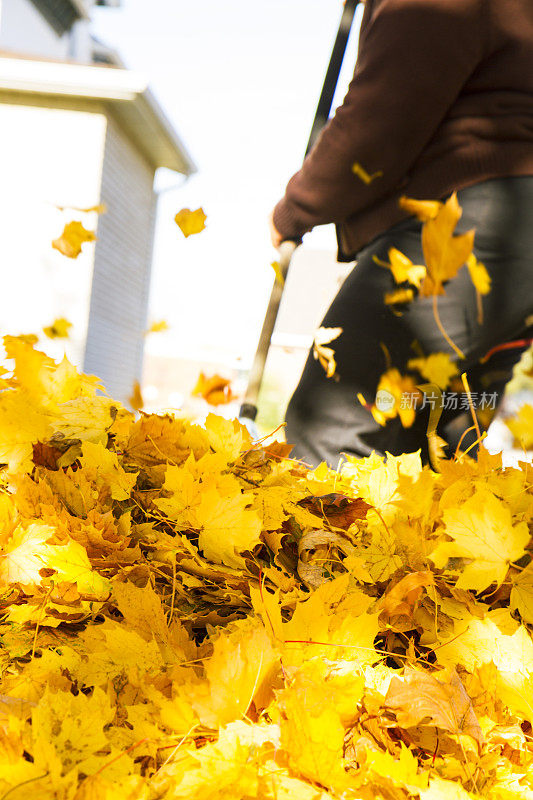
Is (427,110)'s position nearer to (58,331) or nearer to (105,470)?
(105,470)

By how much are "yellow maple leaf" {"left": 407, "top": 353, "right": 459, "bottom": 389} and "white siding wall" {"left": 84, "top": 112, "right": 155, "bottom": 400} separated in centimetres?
609

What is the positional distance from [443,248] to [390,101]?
1.19 feet

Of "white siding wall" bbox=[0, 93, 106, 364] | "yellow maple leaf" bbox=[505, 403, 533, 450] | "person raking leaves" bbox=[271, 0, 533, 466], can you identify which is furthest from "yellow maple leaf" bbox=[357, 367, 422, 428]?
"white siding wall" bbox=[0, 93, 106, 364]

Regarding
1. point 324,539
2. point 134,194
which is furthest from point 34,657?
point 134,194

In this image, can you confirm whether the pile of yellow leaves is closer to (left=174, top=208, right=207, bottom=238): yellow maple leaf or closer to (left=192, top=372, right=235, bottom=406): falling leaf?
(left=174, top=208, right=207, bottom=238): yellow maple leaf

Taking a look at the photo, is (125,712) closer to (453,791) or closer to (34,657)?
(34,657)

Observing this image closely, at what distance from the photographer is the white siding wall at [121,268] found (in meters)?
7.53

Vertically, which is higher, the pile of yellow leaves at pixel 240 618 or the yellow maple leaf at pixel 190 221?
A: the yellow maple leaf at pixel 190 221

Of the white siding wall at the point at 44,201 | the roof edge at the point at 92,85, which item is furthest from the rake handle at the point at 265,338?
the roof edge at the point at 92,85

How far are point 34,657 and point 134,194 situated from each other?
8555 millimetres

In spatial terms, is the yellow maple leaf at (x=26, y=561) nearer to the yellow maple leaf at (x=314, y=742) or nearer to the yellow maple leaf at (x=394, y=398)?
the yellow maple leaf at (x=314, y=742)


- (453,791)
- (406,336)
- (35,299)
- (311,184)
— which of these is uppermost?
(311,184)

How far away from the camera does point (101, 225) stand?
24.7 feet

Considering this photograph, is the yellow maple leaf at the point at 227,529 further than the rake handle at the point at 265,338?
No
